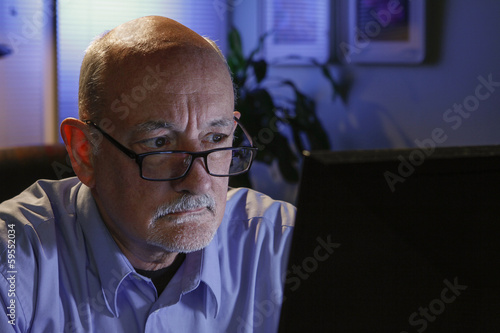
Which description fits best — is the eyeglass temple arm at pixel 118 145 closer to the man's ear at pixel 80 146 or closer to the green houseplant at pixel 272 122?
the man's ear at pixel 80 146

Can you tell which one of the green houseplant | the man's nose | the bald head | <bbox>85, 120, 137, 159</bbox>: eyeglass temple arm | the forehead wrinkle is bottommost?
the green houseplant

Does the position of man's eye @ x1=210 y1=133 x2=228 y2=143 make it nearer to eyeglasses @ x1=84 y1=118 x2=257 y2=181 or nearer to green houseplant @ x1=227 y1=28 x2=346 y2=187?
eyeglasses @ x1=84 y1=118 x2=257 y2=181

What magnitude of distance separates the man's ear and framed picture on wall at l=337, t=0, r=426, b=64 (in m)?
1.93

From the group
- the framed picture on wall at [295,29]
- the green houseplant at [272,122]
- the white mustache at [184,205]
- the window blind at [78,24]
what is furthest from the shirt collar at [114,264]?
the window blind at [78,24]

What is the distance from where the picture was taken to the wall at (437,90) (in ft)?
7.75

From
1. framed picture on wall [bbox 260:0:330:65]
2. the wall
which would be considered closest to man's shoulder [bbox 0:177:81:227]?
the wall

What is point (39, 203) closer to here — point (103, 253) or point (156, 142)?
point (103, 253)

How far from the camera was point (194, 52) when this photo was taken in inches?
43.3

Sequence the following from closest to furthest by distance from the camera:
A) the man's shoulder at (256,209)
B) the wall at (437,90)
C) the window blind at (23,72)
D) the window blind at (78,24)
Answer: the man's shoulder at (256,209)
the wall at (437,90)
the window blind at (23,72)
the window blind at (78,24)

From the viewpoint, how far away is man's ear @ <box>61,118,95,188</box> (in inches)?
44.5

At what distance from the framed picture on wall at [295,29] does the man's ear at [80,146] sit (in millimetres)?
2496

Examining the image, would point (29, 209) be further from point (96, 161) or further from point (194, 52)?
point (194, 52)

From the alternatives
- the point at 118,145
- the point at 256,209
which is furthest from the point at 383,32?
the point at 118,145

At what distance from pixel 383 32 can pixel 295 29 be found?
0.87m
